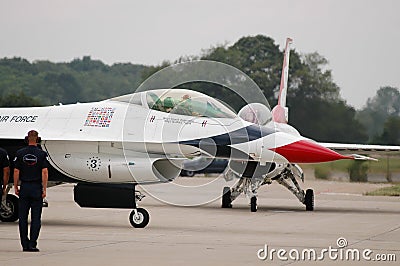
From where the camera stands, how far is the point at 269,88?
5012cm

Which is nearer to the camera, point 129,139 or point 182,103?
point 129,139

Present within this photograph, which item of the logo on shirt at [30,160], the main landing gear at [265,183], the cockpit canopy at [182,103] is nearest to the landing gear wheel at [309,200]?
the main landing gear at [265,183]

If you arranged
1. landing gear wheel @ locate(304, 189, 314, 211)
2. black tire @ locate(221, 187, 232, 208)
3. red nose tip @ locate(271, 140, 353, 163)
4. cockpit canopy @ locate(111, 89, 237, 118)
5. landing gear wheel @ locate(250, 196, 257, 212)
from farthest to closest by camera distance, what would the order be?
black tire @ locate(221, 187, 232, 208) → landing gear wheel @ locate(304, 189, 314, 211) → landing gear wheel @ locate(250, 196, 257, 212) → red nose tip @ locate(271, 140, 353, 163) → cockpit canopy @ locate(111, 89, 237, 118)

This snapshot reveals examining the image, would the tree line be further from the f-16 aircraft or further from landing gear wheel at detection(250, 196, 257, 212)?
the f-16 aircraft

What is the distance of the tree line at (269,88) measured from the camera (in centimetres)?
4066

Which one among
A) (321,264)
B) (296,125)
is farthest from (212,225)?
(296,125)

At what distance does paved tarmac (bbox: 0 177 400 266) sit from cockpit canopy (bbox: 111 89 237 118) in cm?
203

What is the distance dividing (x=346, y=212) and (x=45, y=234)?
8.85 m

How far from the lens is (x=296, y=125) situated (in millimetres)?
40469

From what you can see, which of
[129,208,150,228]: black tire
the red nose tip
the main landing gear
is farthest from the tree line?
[129,208,150,228]: black tire

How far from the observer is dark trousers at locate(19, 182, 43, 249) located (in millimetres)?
11672

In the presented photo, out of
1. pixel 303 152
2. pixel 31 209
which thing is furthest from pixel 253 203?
pixel 31 209

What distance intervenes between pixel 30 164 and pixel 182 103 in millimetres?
4542

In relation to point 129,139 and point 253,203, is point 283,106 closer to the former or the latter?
point 253,203
